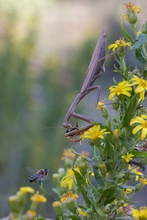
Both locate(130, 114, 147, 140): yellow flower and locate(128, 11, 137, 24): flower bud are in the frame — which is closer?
locate(130, 114, 147, 140): yellow flower

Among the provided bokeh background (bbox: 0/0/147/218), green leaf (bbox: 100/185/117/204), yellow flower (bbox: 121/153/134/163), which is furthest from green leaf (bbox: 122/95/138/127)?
bokeh background (bbox: 0/0/147/218)

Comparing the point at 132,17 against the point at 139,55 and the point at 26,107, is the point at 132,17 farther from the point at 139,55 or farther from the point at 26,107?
the point at 26,107

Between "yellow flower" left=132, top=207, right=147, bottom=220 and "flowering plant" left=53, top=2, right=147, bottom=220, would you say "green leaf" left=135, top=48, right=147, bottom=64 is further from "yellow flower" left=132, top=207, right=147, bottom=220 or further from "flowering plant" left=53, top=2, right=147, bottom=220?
"yellow flower" left=132, top=207, right=147, bottom=220

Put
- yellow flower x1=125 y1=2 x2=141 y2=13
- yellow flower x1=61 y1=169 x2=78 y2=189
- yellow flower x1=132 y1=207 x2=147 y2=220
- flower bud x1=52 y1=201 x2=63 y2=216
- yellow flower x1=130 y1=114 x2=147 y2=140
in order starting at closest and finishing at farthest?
yellow flower x1=132 y1=207 x2=147 y2=220
yellow flower x1=130 y1=114 x2=147 y2=140
flower bud x1=52 y1=201 x2=63 y2=216
yellow flower x1=61 y1=169 x2=78 y2=189
yellow flower x1=125 y1=2 x2=141 y2=13

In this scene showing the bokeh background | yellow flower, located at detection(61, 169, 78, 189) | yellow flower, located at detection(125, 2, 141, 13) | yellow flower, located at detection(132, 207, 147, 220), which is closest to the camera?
yellow flower, located at detection(132, 207, 147, 220)

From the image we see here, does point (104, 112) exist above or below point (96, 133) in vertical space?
above

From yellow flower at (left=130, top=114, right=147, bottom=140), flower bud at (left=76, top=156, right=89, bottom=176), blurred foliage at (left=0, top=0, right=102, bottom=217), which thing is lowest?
yellow flower at (left=130, top=114, right=147, bottom=140)

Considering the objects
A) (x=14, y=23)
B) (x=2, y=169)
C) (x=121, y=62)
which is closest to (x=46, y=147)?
(x=2, y=169)

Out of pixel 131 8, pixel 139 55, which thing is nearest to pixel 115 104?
pixel 139 55

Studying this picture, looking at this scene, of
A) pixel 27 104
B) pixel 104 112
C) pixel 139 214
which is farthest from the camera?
pixel 27 104

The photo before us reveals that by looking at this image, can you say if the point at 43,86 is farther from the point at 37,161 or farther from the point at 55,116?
the point at 37,161

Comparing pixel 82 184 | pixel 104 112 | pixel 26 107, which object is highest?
pixel 26 107

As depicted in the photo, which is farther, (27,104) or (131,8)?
(27,104)
